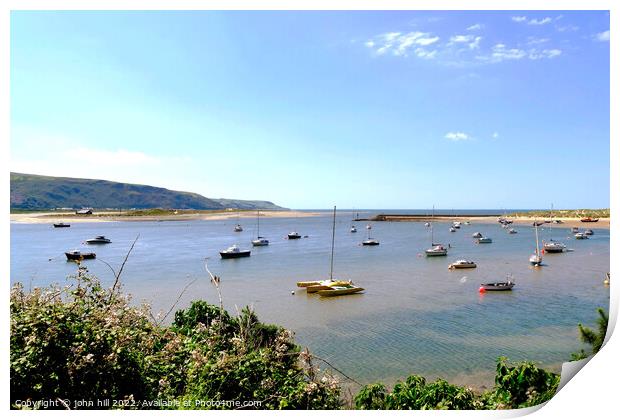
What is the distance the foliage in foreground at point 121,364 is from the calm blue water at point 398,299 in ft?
3.15

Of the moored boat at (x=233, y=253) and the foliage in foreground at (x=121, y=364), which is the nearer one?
the foliage in foreground at (x=121, y=364)

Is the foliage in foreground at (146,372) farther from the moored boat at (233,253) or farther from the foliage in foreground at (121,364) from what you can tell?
the moored boat at (233,253)

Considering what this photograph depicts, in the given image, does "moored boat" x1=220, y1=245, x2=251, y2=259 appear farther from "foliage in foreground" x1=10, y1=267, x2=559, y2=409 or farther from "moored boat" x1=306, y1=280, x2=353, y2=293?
"foliage in foreground" x1=10, y1=267, x2=559, y2=409

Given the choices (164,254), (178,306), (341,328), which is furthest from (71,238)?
(341,328)

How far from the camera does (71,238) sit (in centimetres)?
4281

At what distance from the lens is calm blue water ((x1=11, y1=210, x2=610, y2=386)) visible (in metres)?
10.0

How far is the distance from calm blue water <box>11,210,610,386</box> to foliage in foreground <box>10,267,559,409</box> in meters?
0.99

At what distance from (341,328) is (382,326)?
1297 mm

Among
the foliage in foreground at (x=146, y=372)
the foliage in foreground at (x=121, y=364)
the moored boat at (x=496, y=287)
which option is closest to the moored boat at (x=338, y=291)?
the moored boat at (x=496, y=287)

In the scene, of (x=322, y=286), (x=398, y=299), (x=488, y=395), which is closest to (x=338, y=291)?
(x=322, y=286)

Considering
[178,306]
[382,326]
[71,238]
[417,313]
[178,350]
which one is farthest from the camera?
[71,238]

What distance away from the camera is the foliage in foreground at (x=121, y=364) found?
404 centimetres
